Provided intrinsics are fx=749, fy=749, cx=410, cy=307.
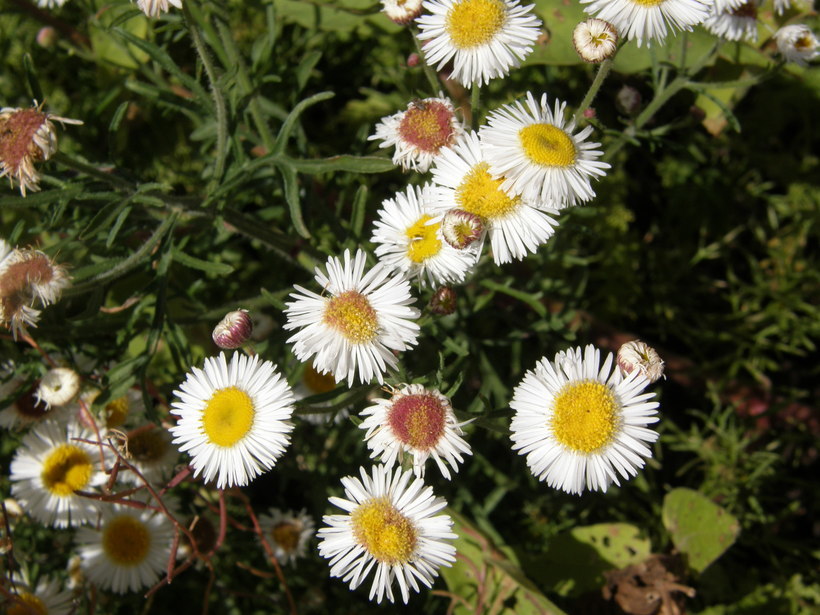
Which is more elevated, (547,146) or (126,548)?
(547,146)

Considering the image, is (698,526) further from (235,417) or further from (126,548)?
(126,548)

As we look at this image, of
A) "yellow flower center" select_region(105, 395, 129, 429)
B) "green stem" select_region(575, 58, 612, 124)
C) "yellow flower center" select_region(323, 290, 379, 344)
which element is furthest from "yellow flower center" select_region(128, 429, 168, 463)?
"green stem" select_region(575, 58, 612, 124)

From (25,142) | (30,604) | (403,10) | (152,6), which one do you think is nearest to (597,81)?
(403,10)

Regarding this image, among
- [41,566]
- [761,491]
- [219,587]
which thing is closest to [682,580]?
[761,491]

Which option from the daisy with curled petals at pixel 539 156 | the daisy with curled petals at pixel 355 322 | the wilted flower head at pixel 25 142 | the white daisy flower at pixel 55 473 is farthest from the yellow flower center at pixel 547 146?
the white daisy flower at pixel 55 473

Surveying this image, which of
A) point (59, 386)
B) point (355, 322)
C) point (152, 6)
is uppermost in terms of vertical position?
point (152, 6)

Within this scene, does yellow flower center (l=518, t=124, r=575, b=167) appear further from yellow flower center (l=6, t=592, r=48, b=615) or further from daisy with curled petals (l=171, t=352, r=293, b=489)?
yellow flower center (l=6, t=592, r=48, b=615)

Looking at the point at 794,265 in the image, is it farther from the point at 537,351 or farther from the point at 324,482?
the point at 324,482

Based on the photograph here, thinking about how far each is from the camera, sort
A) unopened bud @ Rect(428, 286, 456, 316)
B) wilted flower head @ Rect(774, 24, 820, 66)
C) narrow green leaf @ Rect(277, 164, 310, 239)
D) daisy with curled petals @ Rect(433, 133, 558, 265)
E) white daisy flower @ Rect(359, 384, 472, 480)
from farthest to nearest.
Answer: wilted flower head @ Rect(774, 24, 820, 66), narrow green leaf @ Rect(277, 164, 310, 239), unopened bud @ Rect(428, 286, 456, 316), daisy with curled petals @ Rect(433, 133, 558, 265), white daisy flower @ Rect(359, 384, 472, 480)
